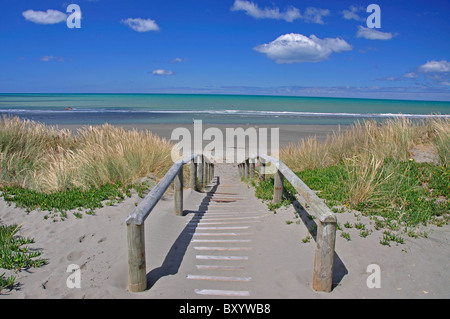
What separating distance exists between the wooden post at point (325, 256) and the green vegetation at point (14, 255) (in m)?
3.25

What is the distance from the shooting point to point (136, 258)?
3277mm

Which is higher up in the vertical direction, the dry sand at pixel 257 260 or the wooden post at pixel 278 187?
the wooden post at pixel 278 187

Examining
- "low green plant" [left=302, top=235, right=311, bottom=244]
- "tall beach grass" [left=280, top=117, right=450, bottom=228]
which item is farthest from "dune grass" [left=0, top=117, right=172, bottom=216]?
"tall beach grass" [left=280, top=117, right=450, bottom=228]

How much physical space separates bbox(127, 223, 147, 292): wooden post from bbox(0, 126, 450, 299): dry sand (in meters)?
0.11

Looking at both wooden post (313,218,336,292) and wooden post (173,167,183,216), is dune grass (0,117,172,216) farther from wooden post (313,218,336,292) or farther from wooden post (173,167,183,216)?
wooden post (313,218,336,292)

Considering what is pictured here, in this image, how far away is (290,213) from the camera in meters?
5.47

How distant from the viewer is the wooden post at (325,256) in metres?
3.22

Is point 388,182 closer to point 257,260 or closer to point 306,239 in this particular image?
point 306,239

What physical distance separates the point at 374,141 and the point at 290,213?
13.6 feet

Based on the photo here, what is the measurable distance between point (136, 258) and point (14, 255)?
6.48 feet

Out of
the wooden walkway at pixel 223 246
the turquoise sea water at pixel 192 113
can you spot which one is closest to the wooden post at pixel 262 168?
the wooden walkway at pixel 223 246

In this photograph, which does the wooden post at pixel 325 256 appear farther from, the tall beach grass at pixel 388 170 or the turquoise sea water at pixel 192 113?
the turquoise sea water at pixel 192 113

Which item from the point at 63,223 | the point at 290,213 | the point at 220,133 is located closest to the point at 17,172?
the point at 63,223
